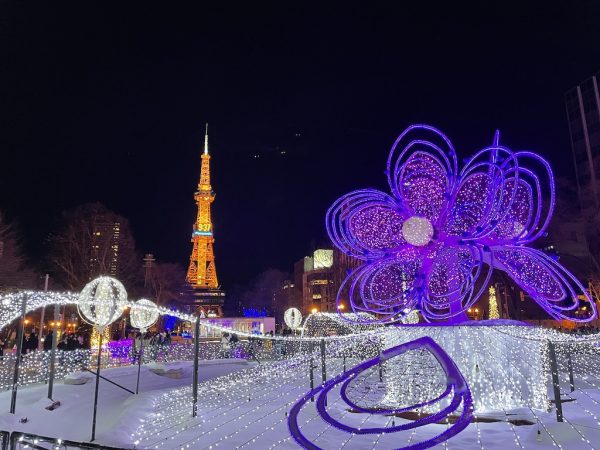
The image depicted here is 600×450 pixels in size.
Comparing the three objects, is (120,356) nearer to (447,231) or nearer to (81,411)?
(81,411)

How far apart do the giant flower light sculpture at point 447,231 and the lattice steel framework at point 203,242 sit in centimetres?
7339

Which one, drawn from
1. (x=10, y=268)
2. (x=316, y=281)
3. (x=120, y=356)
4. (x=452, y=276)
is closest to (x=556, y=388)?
(x=452, y=276)

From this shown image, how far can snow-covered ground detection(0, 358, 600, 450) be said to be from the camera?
6535 mm

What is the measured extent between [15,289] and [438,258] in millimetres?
20979

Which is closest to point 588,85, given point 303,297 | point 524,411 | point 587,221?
point 587,221

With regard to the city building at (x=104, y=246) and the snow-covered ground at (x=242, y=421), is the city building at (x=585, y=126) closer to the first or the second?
the city building at (x=104, y=246)

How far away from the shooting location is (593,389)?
34.2 ft

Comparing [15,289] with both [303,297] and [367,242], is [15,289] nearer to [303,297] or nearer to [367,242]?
[367,242]

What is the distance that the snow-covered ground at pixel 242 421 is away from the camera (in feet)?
21.4

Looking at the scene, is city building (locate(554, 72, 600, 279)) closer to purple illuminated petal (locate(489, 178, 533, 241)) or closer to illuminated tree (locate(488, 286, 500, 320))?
illuminated tree (locate(488, 286, 500, 320))

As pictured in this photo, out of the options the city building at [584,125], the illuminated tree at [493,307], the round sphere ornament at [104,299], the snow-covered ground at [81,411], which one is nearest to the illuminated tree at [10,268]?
the snow-covered ground at [81,411]

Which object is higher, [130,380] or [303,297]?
[303,297]

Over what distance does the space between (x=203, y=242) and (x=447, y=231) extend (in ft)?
248

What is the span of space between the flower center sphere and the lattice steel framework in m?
74.2
